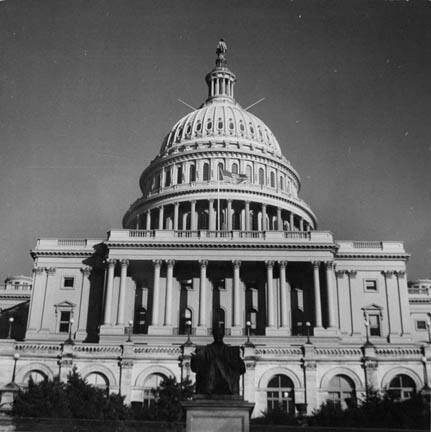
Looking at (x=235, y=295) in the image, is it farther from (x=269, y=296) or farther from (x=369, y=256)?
(x=369, y=256)

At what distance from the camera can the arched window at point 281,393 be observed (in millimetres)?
48438

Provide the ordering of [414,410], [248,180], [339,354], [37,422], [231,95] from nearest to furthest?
[37,422] < [414,410] < [339,354] < [248,180] < [231,95]

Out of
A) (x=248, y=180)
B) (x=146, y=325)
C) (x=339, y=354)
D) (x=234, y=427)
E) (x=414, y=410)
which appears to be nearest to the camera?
(x=234, y=427)

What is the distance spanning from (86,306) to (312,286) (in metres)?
25.2

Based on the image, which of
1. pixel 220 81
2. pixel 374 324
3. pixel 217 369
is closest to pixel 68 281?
pixel 374 324

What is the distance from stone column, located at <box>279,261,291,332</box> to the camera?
6900cm

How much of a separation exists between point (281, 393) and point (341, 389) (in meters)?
4.48

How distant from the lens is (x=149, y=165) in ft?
355

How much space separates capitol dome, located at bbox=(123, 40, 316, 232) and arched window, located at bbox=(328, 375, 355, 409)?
3849 centimetres

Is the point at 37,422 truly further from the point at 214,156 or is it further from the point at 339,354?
the point at 214,156

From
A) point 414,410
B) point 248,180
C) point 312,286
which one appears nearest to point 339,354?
point 414,410

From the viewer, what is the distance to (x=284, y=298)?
70.4m

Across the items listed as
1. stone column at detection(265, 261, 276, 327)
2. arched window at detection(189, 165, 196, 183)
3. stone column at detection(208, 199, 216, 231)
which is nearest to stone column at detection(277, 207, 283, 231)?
stone column at detection(208, 199, 216, 231)

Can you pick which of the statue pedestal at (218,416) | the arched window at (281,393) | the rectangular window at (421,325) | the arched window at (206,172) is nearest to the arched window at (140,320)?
the arched window at (281,393)
